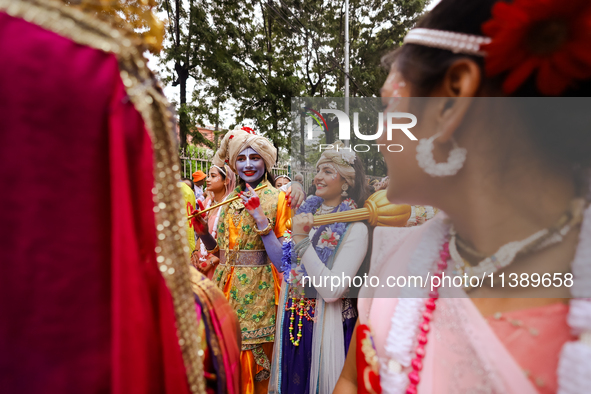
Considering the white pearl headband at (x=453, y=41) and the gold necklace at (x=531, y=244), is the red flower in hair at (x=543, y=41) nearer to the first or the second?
the white pearl headband at (x=453, y=41)

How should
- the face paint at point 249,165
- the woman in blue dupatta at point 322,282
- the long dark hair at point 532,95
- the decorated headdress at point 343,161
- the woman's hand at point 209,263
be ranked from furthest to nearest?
the woman's hand at point 209,263 → the face paint at point 249,165 → the decorated headdress at point 343,161 → the woman in blue dupatta at point 322,282 → the long dark hair at point 532,95

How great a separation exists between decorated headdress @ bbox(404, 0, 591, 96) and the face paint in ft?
8.81

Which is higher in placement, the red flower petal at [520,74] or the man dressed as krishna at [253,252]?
the red flower petal at [520,74]

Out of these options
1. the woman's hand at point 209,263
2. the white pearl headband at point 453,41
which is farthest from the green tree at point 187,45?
the white pearl headband at point 453,41

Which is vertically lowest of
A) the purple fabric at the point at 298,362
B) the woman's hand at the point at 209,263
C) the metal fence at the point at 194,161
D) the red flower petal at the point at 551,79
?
the purple fabric at the point at 298,362

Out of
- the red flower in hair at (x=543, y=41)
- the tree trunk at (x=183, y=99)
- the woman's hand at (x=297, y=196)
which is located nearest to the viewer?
the red flower in hair at (x=543, y=41)

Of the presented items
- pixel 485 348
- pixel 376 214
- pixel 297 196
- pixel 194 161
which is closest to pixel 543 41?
pixel 485 348

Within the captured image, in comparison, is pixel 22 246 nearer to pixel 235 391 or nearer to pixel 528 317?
pixel 235 391

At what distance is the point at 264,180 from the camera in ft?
11.2

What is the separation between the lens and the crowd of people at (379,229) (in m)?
0.51

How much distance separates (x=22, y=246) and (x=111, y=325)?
0.18 meters

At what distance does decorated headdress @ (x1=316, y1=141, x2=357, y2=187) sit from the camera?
2.30m

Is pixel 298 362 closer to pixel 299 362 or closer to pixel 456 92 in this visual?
pixel 299 362

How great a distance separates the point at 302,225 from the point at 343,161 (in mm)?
530
